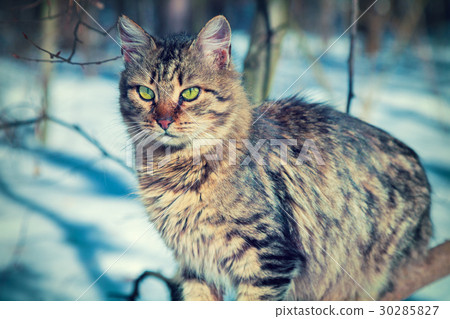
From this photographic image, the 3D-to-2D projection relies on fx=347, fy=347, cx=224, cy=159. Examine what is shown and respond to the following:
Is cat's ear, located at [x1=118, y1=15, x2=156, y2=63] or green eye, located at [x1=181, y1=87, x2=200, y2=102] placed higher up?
cat's ear, located at [x1=118, y1=15, x2=156, y2=63]

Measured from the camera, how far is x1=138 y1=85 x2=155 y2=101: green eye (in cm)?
120

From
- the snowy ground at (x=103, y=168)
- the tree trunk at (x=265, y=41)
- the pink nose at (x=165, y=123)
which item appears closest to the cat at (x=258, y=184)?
the pink nose at (x=165, y=123)

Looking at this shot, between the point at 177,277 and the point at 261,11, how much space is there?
48.9 inches

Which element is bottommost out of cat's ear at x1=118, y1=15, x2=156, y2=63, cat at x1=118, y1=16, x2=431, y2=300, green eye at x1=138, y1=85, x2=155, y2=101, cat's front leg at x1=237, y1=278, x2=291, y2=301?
cat's front leg at x1=237, y1=278, x2=291, y2=301

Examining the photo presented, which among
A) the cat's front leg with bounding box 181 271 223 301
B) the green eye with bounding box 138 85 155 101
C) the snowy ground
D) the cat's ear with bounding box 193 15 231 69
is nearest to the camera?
the cat's ear with bounding box 193 15 231 69

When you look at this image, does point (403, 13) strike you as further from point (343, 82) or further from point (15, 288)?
point (15, 288)

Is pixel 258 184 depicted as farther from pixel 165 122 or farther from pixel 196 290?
pixel 196 290

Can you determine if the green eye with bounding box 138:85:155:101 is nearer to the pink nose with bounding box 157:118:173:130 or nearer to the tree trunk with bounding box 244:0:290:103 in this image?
the pink nose with bounding box 157:118:173:130

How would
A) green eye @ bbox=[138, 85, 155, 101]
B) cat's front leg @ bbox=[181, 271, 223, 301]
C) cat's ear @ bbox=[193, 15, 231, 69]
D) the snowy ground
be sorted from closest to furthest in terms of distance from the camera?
cat's ear @ bbox=[193, 15, 231, 69] < green eye @ bbox=[138, 85, 155, 101] < cat's front leg @ bbox=[181, 271, 223, 301] < the snowy ground

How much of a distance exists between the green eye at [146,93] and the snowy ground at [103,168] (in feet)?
0.54

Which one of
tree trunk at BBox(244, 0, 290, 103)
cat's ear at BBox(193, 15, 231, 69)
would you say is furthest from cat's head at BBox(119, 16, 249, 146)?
tree trunk at BBox(244, 0, 290, 103)

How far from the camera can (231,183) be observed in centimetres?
118

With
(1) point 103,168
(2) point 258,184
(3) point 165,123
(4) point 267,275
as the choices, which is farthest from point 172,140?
(1) point 103,168

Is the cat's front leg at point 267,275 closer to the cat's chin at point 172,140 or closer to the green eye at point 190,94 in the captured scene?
the cat's chin at point 172,140
